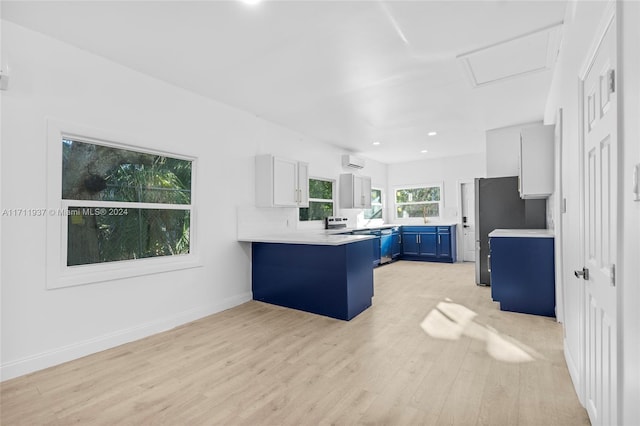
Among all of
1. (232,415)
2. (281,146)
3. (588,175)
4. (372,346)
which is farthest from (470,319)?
(281,146)

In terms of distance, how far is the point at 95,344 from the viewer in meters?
2.79

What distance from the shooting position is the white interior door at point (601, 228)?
3.96ft

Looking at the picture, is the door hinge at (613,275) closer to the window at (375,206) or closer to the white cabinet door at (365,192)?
the white cabinet door at (365,192)

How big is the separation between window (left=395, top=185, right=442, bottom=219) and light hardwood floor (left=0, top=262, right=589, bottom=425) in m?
4.93

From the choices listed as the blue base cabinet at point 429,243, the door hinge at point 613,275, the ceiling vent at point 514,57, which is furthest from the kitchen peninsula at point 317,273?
the blue base cabinet at point 429,243

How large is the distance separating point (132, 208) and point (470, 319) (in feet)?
12.4

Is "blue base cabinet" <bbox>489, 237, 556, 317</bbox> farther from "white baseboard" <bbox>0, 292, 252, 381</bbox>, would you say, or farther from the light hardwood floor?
"white baseboard" <bbox>0, 292, 252, 381</bbox>

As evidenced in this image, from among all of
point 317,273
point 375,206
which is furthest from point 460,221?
point 317,273

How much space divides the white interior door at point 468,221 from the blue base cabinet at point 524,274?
4.10 metres

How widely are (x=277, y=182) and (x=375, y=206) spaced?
14.3 feet

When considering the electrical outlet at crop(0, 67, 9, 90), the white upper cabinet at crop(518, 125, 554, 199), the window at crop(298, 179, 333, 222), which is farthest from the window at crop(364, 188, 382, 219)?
the electrical outlet at crop(0, 67, 9, 90)

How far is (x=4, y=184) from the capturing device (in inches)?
92.0

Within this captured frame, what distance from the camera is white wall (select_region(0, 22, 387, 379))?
7.85 ft

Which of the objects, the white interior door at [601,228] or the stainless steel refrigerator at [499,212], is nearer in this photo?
the white interior door at [601,228]
